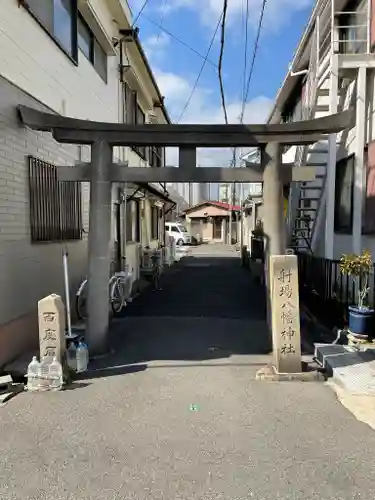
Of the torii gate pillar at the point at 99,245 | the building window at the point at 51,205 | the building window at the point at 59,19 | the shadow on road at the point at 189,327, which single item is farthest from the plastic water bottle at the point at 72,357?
the building window at the point at 59,19

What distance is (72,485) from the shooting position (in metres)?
3.33

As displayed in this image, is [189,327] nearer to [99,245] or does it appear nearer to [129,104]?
[99,245]

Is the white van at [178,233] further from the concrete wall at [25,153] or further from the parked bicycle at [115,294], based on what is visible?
the concrete wall at [25,153]

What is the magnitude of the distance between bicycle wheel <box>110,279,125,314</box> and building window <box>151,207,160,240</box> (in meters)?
11.6

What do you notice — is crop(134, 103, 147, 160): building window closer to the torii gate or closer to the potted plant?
the torii gate

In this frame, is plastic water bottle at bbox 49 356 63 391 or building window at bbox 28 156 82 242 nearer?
plastic water bottle at bbox 49 356 63 391

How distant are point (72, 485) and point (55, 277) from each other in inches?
200

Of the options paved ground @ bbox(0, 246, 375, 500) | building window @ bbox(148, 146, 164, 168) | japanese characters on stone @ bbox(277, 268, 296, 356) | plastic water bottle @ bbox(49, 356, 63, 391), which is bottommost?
paved ground @ bbox(0, 246, 375, 500)

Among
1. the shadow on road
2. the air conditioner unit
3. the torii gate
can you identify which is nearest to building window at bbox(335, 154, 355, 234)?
the shadow on road

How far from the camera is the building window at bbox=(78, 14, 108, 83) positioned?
31.9 ft

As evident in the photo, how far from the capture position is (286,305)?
5.86m

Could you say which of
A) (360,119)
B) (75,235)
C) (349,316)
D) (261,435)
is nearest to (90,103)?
(75,235)

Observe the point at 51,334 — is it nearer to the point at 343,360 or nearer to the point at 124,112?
the point at 343,360

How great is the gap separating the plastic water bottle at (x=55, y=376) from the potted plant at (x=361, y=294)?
4643 millimetres
